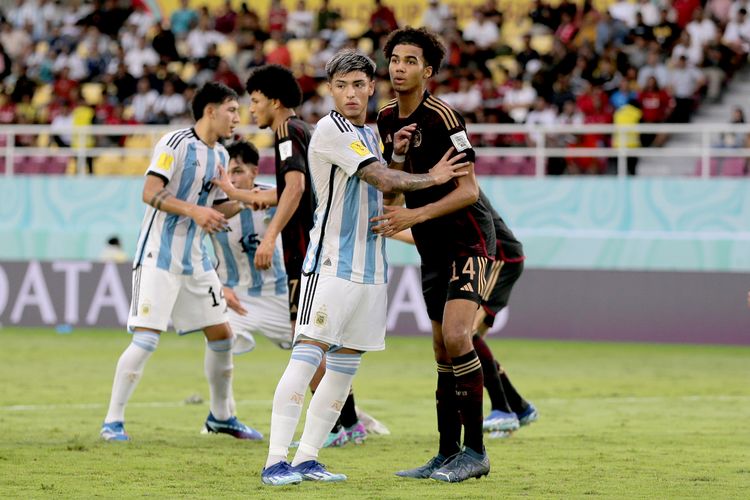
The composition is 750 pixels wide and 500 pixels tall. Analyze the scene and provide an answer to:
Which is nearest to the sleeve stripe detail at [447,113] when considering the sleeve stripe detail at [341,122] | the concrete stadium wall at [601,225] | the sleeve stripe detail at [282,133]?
the sleeve stripe detail at [341,122]

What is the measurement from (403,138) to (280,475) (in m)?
1.95

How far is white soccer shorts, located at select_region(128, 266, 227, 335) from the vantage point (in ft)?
29.7

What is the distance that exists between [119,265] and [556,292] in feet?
21.2

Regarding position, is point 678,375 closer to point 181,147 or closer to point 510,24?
point 181,147

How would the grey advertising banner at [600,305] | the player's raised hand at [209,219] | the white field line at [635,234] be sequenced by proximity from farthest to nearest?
the white field line at [635,234] → the grey advertising banner at [600,305] → the player's raised hand at [209,219]

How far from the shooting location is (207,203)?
9406mm

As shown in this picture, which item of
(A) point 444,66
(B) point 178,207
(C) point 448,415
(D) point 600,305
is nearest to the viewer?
(C) point 448,415

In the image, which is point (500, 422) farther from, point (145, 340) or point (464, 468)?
point (145, 340)

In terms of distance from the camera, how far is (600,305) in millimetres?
18375

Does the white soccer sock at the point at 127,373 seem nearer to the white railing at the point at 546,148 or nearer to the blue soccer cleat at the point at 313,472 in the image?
the blue soccer cleat at the point at 313,472

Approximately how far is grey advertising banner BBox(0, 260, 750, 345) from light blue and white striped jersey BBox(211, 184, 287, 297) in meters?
8.27

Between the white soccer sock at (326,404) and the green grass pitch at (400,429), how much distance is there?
0.76 feet

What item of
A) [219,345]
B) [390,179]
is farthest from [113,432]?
[390,179]

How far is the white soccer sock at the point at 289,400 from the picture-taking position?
6973 mm
